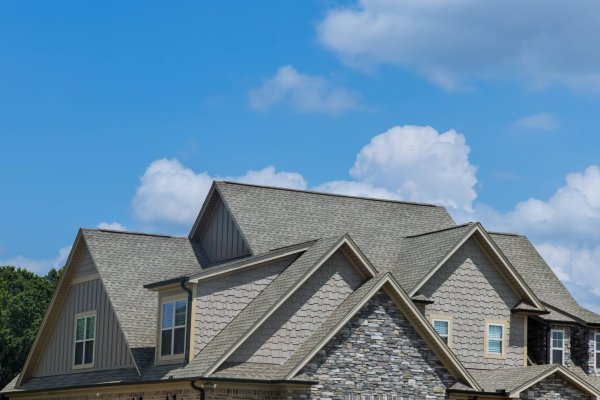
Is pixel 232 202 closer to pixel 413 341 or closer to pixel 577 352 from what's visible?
pixel 413 341

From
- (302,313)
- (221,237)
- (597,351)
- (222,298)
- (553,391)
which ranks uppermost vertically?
(221,237)

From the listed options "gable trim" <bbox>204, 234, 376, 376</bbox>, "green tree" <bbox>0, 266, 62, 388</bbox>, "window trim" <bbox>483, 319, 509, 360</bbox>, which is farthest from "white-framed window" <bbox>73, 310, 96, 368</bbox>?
"green tree" <bbox>0, 266, 62, 388</bbox>

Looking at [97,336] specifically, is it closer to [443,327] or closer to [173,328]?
[173,328]

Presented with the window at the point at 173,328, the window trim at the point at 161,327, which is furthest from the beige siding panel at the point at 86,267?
the window at the point at 173,328

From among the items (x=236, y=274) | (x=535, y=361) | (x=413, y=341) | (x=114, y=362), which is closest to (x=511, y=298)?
(x=535, y=361)

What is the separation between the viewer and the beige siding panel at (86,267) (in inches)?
1558

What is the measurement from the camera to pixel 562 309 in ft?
137

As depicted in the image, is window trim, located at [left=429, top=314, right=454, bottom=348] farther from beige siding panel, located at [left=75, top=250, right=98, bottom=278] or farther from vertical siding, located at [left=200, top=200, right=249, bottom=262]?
beige siding panel, located at [left=75, top=250, right=98, bottom=278]

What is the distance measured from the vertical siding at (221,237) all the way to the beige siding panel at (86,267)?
4133mm

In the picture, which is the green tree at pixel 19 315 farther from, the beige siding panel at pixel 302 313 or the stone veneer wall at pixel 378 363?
the stone veneer wall at pixel 378 363

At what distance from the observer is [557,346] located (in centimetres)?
4053

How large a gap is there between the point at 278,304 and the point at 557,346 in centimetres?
1258

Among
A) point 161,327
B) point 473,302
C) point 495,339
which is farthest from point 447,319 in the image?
point 161,327

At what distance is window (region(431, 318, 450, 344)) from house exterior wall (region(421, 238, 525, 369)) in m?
0.22
